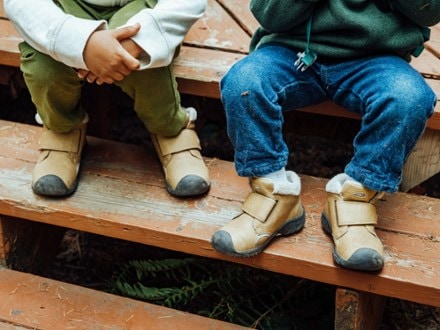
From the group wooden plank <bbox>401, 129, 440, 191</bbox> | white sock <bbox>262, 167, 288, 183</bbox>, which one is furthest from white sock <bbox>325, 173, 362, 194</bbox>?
wooden plank <bbox>401, 129, 440, 191</bbox>

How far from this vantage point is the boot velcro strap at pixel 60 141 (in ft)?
6.52

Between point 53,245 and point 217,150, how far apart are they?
32.4 inches

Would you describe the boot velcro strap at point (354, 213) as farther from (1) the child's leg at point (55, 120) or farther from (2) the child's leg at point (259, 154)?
(1) the child's leg at point (55, 120)

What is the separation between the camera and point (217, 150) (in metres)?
2.82

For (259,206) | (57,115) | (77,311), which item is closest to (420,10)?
(259,206)

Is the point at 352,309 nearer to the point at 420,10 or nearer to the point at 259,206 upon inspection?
the point at 259,206

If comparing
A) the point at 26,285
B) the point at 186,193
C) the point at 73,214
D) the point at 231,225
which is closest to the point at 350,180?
the point at 231,225

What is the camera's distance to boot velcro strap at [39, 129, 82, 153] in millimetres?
1988

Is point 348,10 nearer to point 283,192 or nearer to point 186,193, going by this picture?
point 283,192

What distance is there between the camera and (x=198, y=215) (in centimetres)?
187

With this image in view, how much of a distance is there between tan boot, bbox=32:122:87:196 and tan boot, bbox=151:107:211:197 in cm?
21

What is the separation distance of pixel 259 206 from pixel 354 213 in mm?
217

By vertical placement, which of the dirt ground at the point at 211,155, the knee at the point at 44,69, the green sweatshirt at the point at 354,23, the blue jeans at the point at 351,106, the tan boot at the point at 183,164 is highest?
the green sweatshirt at the point at 354,23

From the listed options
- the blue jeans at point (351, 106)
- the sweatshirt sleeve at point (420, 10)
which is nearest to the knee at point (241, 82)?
the blue jeans at point (351, 106)
